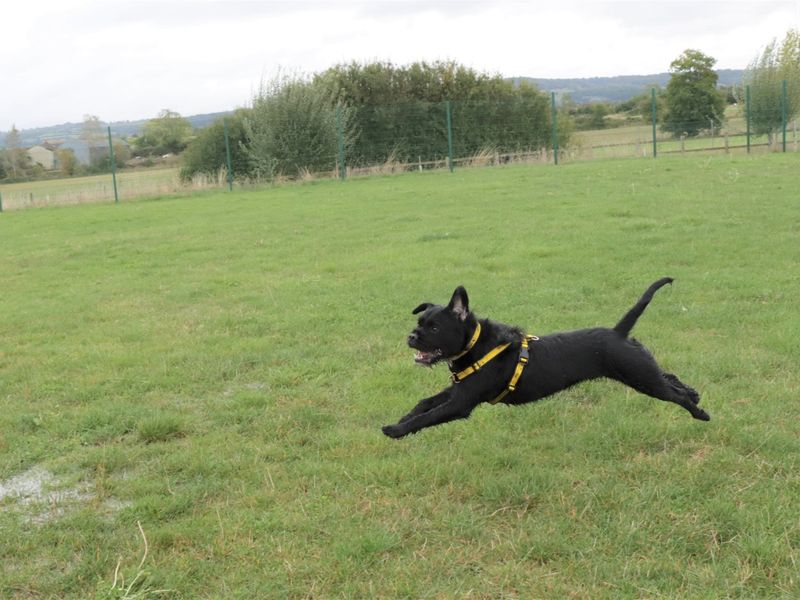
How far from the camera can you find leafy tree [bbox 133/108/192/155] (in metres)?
27.9

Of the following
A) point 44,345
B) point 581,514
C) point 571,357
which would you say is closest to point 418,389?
point 571,357

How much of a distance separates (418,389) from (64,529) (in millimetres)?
2461

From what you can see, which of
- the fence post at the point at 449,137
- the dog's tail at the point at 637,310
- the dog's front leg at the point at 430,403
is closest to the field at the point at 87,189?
the fence post at the point at 449,137

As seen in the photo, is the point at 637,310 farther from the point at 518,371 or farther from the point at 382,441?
the point at 382,441

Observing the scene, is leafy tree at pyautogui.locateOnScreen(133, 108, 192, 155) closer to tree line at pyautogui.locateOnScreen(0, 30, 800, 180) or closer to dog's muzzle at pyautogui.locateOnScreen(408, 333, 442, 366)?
tree line at pyautogui.locateOnScreen(0, 30, 800, 180)

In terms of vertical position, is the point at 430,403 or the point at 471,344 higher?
the point at 471,344

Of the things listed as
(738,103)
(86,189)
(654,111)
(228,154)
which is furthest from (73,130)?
(738,103)

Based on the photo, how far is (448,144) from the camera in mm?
27672

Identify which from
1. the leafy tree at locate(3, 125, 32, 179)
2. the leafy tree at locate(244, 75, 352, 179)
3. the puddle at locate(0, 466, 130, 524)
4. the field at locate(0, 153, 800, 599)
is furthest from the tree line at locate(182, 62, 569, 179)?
the puddle at locate(0, 466, 130, 524)

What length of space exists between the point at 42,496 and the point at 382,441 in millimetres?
1889

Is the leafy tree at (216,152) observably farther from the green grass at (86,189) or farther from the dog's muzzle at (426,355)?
the dog's muzzle at (426,355)

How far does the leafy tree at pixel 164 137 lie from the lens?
91.7 ft

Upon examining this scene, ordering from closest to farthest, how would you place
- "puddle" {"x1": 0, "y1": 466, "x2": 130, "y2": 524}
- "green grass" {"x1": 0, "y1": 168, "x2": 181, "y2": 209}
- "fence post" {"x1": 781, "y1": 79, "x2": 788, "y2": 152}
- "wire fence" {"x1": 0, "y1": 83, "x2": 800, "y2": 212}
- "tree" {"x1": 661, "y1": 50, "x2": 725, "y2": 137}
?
1. "puddle" {"x1": 0, "y1": 466, "x2": 130, "y2": 524}
2. "green grass" {"x1": 0, "y1": 168, "x2": 181, "y2": 209}
3. "wire fence" {"x1": 0, "y1": 83, "x2": 800, "y2": 212}
4. "fence post" {"x1": 781, "y1": 79, "x2": 788, "y2": 152}
5. "tree" {"x1": 661, "y1": 50, "x2": 725, "y2": 137}

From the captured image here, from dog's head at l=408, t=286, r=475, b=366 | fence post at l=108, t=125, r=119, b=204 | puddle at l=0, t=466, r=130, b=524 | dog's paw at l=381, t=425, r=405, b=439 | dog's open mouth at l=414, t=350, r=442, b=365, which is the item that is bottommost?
puddle at l=0, t=466, r=130, b=524
